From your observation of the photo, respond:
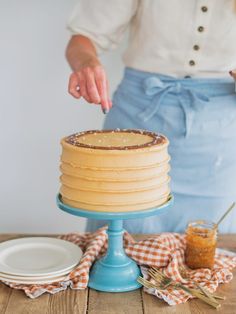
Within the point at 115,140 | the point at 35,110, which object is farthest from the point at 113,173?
the point at 35,110

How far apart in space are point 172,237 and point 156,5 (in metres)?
0.68

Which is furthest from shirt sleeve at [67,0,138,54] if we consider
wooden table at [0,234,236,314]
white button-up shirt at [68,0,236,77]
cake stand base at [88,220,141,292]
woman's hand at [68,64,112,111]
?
wooden table at [0,234,236,314]

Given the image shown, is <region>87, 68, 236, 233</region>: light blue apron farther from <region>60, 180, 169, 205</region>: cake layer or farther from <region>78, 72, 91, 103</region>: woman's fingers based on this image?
<region>60, 180, 169, 205</region>: cake layer

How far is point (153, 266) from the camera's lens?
1710 mm

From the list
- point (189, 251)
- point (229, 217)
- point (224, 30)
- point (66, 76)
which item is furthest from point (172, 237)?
point (66, 76)

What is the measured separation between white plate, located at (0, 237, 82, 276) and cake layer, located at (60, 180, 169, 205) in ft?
0.61

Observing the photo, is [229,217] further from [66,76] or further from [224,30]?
[66,76]

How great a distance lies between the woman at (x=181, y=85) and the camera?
2061 millimetres

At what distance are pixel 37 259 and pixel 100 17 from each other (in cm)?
79

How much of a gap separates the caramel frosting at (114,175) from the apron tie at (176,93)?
1.73 ft

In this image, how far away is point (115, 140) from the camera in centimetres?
163

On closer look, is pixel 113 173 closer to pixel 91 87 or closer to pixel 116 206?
pixel 116 206

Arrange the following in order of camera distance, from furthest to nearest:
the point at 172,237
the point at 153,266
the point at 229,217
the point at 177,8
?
the point at 229,217, the point at 177,8, the point at 172,237, the point at 153,266

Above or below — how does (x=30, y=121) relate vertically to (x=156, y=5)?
below
